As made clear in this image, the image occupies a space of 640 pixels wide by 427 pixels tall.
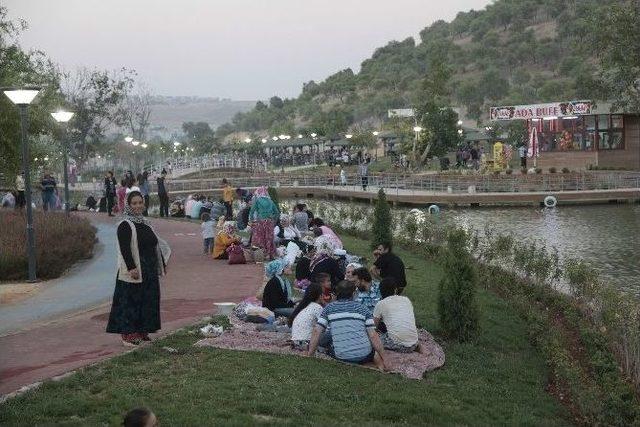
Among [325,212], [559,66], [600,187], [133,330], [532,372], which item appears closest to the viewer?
[133,330]

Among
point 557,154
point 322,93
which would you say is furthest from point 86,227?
point 322,93

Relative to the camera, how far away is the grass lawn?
6684 mm

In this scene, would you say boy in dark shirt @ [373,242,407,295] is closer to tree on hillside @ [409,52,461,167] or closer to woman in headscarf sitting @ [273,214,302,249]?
woman in headscarf sitting @ [273,214,302,249]

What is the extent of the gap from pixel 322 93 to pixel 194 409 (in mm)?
139387

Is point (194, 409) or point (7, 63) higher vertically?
point (7, 63)

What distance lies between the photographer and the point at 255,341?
9398mm

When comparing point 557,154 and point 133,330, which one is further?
point 557,154

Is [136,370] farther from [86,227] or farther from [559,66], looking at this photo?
[559,66]

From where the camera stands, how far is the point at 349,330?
8.56 metres

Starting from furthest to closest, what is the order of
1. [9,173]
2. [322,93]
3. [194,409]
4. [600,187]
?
[322,93] < [600,187] < [9,173] < [194,409]

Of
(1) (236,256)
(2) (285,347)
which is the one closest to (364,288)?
(2) (285,347)

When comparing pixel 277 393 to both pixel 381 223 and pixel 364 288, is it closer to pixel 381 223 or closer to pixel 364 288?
pixel 364 288

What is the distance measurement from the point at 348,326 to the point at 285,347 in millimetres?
951

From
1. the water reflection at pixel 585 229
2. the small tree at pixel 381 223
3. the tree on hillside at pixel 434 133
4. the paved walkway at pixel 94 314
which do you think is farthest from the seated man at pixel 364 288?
the tree on hillside at pixel 434 133
